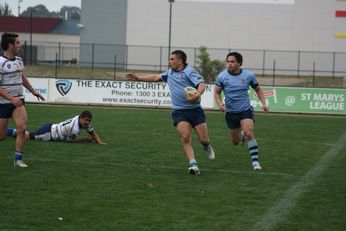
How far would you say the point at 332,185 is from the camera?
32.3 feet

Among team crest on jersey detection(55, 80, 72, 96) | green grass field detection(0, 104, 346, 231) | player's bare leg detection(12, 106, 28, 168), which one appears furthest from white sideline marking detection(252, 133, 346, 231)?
team crest on jersey detection(55, 80, 72, 96)

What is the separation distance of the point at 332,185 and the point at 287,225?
2.81 meters

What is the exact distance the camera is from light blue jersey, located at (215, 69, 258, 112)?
11.3m

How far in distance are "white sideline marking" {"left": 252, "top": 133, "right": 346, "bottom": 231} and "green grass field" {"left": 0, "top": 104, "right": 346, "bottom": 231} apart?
11 millimetres

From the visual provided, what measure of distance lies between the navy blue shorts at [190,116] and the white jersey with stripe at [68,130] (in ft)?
12.0

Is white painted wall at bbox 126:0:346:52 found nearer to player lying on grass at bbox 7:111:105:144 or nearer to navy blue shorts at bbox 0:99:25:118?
player lying on grass at bbox 7:111:105:144

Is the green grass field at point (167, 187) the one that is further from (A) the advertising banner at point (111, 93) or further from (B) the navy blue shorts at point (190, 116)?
(A) the advertising banner at point (111, 93)

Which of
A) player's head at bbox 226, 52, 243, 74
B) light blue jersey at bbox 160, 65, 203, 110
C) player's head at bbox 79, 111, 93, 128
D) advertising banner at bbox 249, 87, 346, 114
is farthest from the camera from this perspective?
advertising banner at bbox 249, 87, 346, 114

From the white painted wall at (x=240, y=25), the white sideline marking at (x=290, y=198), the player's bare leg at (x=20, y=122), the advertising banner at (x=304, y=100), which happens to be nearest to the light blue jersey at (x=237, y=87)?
the white sideline marking at (x=290, y=198)

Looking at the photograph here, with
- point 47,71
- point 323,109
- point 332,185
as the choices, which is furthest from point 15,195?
point 47,71

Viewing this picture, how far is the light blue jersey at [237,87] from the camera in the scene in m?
11.3

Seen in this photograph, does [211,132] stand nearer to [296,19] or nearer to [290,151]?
[290,151]

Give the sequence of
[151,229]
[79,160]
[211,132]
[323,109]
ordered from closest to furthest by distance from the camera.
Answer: [151,229] → [79,160] → [211,132] → [323,109]

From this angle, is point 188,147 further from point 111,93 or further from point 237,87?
point 111,93
